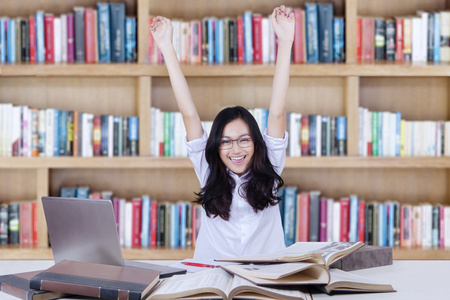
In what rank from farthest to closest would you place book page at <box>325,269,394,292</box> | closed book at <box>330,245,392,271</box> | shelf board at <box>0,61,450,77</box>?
shelf board at <box>0,61,450,77</box> < closed book at <box>330,245,392,271</box> < book page at <box>325,269,394,292</box>

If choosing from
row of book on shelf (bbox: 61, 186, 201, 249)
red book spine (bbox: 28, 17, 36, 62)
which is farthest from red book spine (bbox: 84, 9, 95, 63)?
row of book on shelf (bbox: 61, 186, 201, 249)

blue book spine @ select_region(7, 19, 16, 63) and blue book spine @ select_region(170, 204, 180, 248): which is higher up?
blue book spine @ select_region(7, 19, 16, 63)

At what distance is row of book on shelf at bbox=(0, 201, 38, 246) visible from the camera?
3.09m

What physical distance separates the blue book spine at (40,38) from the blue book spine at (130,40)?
418 millimetres

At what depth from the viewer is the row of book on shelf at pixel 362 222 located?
3072 millimetres

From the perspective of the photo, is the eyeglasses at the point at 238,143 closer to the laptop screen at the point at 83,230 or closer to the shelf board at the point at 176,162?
the laptop screen at the point at 83,230

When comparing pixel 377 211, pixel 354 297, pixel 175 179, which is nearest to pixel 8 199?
pixel 175 179

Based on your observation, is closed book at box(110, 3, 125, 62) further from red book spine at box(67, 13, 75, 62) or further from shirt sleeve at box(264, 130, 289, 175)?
shirt sleeve at box(264, 130, 289, 175)

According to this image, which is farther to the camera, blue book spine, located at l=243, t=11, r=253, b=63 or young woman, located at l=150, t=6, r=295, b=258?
blue book spine, located at l=243, t=11, r=253, b=63

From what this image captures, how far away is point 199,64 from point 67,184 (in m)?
0.95

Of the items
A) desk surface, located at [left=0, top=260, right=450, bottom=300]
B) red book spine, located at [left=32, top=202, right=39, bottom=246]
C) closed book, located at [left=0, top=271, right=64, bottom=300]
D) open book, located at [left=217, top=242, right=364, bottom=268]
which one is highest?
open book, located at [left=217, top=242, right=364, bottom=268]

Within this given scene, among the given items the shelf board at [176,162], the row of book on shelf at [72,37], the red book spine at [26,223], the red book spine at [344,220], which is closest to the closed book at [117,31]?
the row of book on shelf at [72,37]

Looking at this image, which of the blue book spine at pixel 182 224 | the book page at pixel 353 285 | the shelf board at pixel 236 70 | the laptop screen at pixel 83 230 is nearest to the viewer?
the book page at pixel 353 285

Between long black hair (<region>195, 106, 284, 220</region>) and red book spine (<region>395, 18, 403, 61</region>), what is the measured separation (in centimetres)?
129
